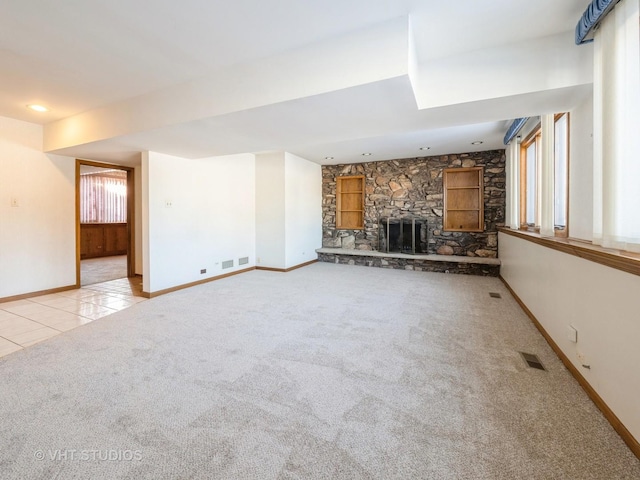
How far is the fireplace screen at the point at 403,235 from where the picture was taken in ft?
20.9

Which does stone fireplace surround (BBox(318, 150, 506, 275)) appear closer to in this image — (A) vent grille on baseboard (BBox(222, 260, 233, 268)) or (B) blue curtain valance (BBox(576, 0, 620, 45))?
(A) vent grille on baseboard (BBox(222, 260, 233, 268))

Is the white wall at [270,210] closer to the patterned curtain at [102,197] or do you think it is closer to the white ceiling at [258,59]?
the white ceiling at [258,59]

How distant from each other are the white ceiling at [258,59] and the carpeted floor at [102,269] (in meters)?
3.15

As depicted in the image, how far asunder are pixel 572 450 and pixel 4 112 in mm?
6488

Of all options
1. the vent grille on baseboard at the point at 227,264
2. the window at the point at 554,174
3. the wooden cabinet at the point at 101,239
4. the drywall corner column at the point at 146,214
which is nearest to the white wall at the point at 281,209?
the vent grille on baseboard at the point at 227,264

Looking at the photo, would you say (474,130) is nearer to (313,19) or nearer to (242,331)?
(313,19)

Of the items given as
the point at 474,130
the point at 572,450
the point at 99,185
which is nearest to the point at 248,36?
the point at 572,450

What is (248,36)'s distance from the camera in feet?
6.99

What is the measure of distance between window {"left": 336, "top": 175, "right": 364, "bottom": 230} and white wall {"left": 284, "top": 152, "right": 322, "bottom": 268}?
0.52 metres

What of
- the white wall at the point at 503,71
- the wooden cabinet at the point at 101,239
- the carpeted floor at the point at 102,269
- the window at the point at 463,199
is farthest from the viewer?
the wooden cabinet at the point at 101,239

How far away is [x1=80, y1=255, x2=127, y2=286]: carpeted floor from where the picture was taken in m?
5.42

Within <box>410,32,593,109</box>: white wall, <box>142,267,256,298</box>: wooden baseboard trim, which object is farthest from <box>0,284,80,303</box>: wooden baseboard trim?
<box>410,32,593,109</box>: white wall

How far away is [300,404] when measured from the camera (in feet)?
5.73

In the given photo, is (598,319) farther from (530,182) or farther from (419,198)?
(419,198)
